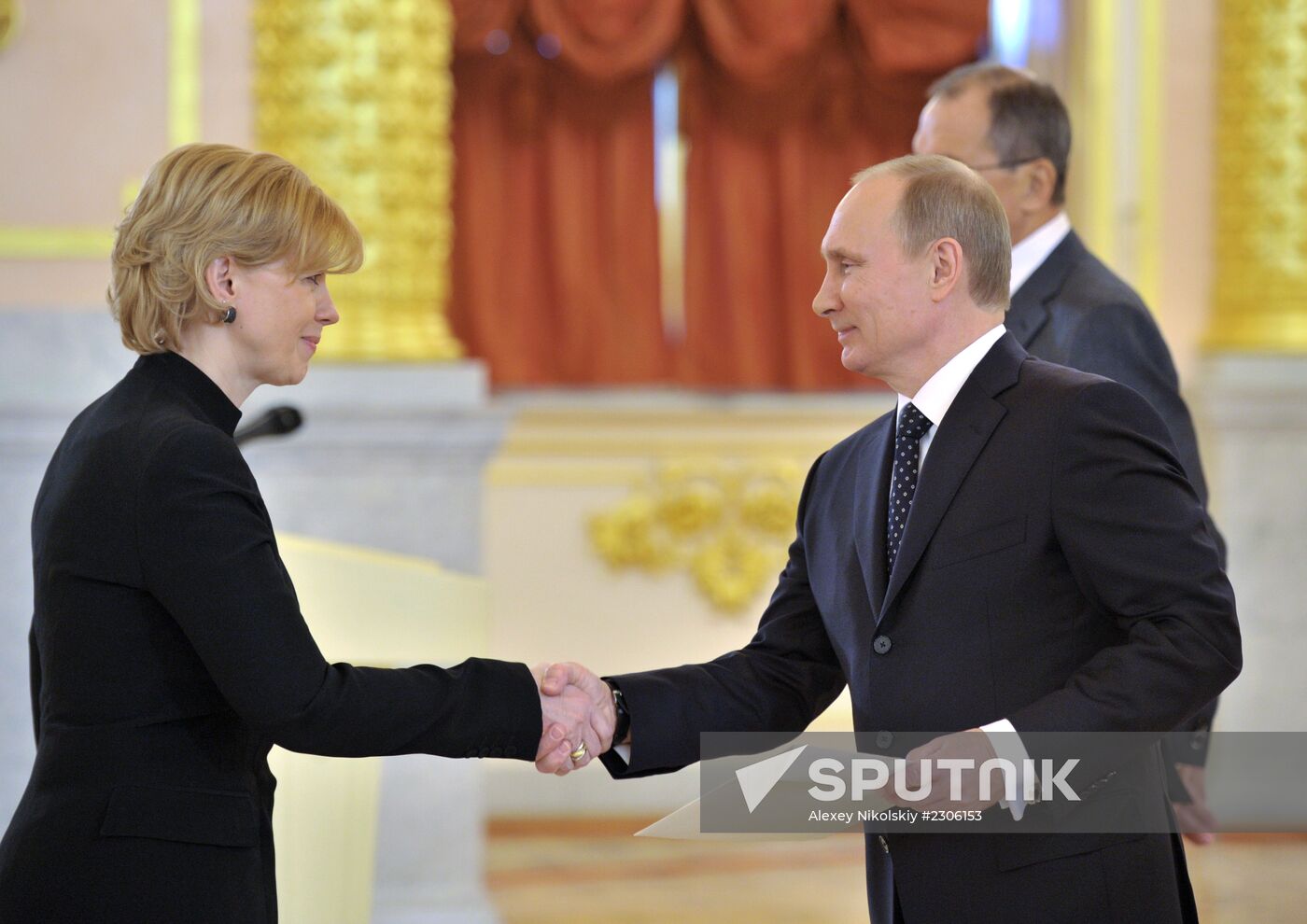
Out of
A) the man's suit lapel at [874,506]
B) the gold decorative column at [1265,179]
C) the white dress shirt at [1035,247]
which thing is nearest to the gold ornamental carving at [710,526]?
the gold decorative column at [1265,179]

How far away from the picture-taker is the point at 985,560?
6.59 ft

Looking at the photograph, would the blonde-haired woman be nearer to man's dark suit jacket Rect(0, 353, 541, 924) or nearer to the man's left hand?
man's dark suit jacket Rect(0, 353, 541, 924)

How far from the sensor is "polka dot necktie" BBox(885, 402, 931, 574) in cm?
214

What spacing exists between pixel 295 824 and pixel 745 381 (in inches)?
174

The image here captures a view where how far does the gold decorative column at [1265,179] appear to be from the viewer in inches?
256

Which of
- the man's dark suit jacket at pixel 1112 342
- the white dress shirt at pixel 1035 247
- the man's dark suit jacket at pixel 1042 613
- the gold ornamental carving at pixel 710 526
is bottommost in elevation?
the gold ornamental carving at pixel 710 526

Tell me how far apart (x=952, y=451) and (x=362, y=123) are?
396 centimetres

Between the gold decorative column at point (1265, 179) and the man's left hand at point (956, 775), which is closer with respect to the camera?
the man's left hand at point (956, 775)

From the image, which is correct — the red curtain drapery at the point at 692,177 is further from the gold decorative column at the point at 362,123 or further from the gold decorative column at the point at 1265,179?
the gold decorative column at the point at 362,123

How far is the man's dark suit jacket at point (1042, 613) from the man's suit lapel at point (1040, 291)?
0.85m

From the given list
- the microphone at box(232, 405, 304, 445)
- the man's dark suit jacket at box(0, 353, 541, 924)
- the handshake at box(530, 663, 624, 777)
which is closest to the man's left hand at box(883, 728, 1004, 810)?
the handshake at box(530, 663, 624, 777)

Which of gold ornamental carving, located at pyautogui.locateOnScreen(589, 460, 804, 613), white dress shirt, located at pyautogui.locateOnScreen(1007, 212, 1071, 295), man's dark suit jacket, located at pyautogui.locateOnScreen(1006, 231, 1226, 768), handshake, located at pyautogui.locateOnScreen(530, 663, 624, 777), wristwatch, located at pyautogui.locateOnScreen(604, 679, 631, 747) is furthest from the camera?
gold ornamental carving, located at pyautogui.locateOnScreen(589, 460, 804, 613)

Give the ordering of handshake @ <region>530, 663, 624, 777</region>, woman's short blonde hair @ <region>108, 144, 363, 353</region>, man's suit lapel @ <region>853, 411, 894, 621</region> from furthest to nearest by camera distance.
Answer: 1. handshake @ <region>530, 663, 624, 777</region>
2. man's suit lapel @ <region>853, 411, 894, 621</region>
3. woman's short blonde hair @ <region>108, 144, 363, 353</region>
